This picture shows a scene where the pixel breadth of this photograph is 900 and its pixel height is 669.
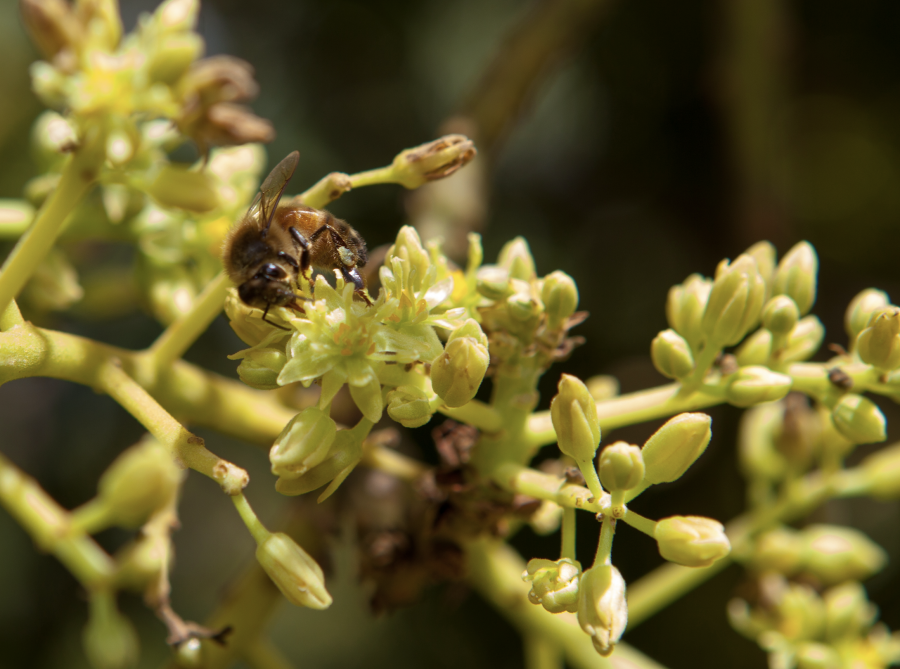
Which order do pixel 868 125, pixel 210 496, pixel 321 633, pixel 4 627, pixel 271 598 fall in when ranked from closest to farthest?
pixel 271 598 < pixel 4 627 < pixel 868 125 < pixel 321 633 < pixel 210 496

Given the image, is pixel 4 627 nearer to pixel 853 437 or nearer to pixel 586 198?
pixel 586 198

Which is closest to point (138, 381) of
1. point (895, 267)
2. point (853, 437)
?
→ point (853, 437)

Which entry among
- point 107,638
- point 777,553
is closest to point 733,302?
point 777,553

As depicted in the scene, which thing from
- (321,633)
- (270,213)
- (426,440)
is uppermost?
(270,213)

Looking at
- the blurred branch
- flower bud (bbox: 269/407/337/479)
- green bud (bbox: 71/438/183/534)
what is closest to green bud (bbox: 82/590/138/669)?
green bud (bbox: 71/438/183/534)

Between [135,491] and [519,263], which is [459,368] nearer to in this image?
[519,263]

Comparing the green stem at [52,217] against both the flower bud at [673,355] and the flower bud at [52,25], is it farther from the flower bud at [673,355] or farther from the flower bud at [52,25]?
the flower bud at [673,355]

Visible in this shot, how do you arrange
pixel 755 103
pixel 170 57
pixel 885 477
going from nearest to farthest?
pixel 170 57, pixel 885 477, pixel 755 103
